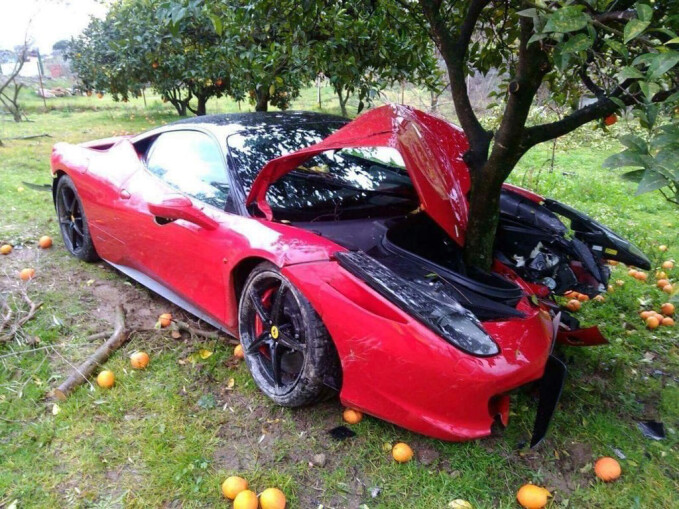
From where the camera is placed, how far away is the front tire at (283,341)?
7.27 feet

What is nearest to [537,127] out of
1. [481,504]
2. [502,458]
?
[502,458]

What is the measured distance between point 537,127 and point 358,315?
1301mm

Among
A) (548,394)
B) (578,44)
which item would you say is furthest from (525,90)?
(548,394)

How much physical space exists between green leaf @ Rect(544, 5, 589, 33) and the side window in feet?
6.01

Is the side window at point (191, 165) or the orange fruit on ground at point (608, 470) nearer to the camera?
the orange fruit on ground at point (608, 470)

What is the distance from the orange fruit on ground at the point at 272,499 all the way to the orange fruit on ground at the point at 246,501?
0.03 meters

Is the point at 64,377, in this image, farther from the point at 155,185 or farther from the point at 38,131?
the point at 38,131

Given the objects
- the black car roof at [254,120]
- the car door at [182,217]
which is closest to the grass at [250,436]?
the car door at [182,217]

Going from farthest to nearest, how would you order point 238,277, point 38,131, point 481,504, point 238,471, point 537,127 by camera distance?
point 38,131 < point 238,277 < point 537,127 < point 238,471 < point 481,504

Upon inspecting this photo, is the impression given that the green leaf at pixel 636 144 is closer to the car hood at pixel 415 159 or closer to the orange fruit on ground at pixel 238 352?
the car hood at pixel 415 159

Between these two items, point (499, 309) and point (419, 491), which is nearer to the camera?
point (419, 491)

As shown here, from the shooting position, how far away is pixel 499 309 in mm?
2252

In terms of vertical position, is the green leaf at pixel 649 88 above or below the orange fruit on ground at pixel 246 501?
above

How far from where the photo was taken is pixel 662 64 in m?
1.34
